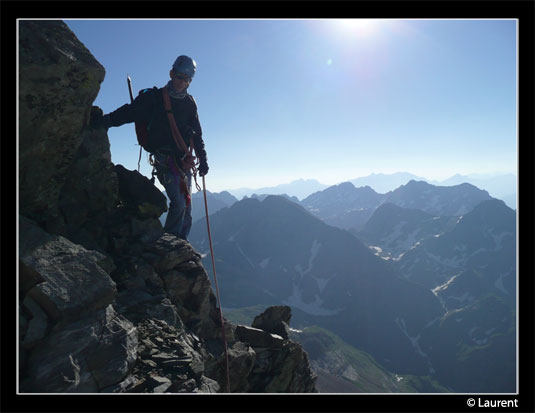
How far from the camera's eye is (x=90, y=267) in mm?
9461

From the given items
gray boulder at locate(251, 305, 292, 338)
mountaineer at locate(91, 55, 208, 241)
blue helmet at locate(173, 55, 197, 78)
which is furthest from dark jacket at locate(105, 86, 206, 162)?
gray boulder at locate(251, 305, 292, 338)

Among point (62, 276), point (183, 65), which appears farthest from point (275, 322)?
point (183, 65)

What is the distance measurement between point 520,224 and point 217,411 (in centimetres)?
1060

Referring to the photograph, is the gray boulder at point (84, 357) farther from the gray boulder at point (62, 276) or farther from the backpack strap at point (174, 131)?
the backpack strap at point (174, 131)

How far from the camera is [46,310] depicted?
8.25m

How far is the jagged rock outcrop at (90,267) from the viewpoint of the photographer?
322 inches

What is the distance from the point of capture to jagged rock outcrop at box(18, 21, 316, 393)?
8180 millimetres

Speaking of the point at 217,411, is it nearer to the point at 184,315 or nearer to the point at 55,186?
the point at 184,315

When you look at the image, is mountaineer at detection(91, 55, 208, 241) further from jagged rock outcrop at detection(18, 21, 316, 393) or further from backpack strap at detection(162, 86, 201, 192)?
jagged rock outcrop at detection(18, 21, 316, 393)

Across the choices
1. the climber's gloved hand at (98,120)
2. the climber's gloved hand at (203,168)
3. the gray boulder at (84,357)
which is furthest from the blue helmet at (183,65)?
the gray boulder at (84,357)

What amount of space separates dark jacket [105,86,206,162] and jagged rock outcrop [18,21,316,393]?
5.24ft

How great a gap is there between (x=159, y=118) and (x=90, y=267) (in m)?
6.78

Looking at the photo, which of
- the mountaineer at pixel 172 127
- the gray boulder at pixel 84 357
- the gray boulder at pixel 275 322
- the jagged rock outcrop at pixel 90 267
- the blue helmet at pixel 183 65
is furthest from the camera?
the gray boulder at pixel 275 322

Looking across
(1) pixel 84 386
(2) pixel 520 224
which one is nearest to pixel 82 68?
(1) pixel 84 386
